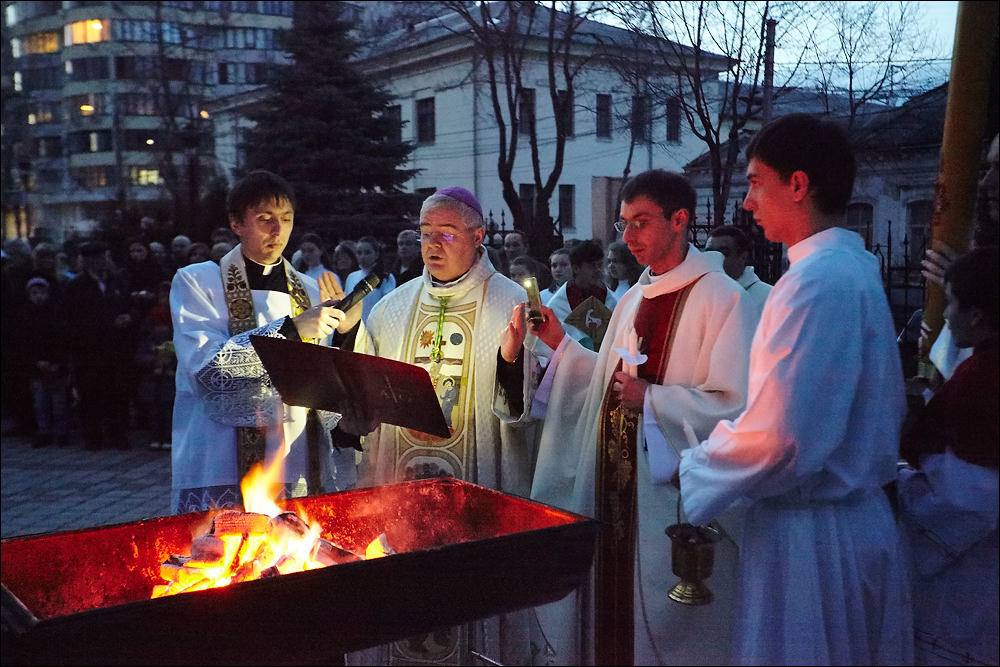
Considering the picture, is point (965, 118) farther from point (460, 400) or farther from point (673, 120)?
point (673, 120)

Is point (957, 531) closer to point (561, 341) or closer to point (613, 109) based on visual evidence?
point (561, 341)

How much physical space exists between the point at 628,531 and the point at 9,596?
2158mm

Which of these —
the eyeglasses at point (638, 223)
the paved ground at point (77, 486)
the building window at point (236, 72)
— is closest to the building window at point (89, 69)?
the building window at point (236, 72)

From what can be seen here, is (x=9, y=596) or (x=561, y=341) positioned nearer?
(x=9, y=596)

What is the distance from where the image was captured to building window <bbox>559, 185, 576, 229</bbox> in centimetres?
668

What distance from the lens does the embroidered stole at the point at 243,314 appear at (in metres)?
4.39

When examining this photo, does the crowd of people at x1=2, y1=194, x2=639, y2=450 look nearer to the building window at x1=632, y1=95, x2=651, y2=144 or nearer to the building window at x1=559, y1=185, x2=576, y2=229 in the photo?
the building window at x1=559, y1=185, x2=576, y2=229

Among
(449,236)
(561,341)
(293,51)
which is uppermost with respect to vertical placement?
(293,51)

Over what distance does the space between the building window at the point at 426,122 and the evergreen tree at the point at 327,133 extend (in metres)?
4.66

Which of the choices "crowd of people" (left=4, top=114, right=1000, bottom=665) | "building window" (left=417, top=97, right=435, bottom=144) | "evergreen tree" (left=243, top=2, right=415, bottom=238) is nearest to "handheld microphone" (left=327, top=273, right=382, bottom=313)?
"crowd of people" (left=4, top=114, right=1000, bottom=665)

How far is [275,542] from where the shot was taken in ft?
9.79

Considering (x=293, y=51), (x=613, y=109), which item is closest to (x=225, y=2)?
(x=293, y=51)

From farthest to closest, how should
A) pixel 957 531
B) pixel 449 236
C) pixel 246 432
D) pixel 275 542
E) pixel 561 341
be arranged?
pixel 246 432
pixel 449 236
pixel 561 341
pixel 275 542
pixel 957 531

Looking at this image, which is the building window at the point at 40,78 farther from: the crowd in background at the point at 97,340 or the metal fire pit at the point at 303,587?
the metal fire pit at the point at 303,587
